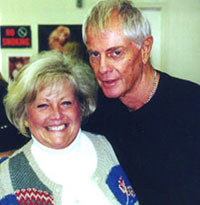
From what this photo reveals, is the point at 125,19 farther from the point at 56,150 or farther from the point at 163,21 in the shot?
the point at 163,21

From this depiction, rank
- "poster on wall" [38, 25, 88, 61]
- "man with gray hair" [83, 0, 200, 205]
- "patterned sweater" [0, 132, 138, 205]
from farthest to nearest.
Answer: "poster on wall" [38, 25, 88, 61] < "man with gray hair" [83, 0, 200, 205] < "patterned sweater" [0, 132, 138, 205]

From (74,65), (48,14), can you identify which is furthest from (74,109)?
(48,14)

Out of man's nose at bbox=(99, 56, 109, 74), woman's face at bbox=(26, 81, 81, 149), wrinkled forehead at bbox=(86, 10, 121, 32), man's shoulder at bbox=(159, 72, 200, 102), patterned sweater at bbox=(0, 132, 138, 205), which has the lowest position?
patterned sweater at bbox=(0, 132, 138, 205)

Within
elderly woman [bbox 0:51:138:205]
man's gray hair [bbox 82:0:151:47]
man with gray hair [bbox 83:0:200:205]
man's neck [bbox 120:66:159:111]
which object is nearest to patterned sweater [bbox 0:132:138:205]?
elderly woman [bbox 0:51:138:205]

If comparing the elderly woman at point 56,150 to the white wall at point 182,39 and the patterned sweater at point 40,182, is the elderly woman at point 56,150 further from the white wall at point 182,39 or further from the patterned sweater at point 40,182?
the white wall at point 182,39

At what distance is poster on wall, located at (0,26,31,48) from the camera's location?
428 cm

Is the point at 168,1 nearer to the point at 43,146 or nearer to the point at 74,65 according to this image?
the point at 74,65

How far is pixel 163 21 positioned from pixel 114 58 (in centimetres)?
309

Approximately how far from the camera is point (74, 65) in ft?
5.45

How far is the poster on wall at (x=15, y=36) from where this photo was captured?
14.0ft

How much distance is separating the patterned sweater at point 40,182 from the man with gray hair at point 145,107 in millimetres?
101

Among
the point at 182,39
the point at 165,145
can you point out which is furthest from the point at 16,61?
the point at 165,145

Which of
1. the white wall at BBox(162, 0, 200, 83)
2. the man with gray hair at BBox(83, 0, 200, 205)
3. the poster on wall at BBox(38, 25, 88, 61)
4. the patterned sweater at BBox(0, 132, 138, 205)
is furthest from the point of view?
the white wall at BBox(162, 0, 200, 83)

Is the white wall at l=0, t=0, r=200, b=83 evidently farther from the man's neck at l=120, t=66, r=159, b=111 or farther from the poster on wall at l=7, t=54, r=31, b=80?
the man's neck at l=120, t=66, r=159, b=111
